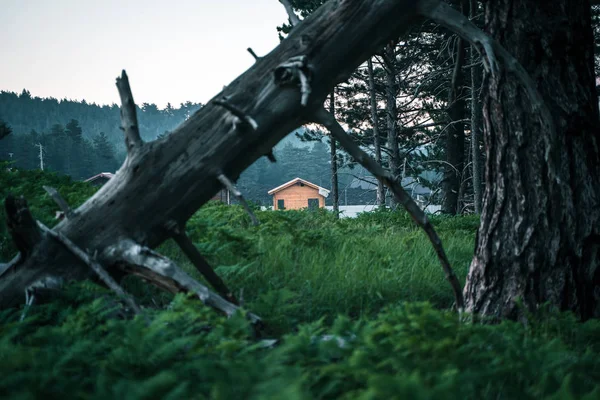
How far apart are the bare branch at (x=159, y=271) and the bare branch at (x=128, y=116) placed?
677 mm

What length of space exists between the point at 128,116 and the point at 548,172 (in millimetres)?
3036

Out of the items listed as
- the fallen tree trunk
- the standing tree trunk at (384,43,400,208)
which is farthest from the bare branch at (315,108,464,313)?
the standing tree trunk at (384,43,400,208)

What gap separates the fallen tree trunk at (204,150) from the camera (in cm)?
297

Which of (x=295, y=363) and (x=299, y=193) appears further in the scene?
(x=299, y=193)

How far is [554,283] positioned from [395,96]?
15335 millimetres

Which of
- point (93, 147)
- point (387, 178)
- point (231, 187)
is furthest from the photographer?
point (93, 147)

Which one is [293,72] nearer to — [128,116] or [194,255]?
[128,116]

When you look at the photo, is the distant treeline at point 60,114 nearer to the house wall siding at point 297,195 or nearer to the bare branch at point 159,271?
the house wall siding at point 297,195

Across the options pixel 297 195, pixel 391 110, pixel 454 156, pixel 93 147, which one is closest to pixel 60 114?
pixel 93 147

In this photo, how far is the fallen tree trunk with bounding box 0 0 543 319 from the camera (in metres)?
2.97

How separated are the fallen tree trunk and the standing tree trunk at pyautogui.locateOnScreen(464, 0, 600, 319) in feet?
1.97

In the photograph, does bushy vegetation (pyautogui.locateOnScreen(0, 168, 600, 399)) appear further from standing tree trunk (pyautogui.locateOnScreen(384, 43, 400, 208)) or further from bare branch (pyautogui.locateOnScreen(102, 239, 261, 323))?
standing tree trunk (pyautogui.locateOnScreen(384, 43, 400, 208))

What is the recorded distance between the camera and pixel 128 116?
3162mm

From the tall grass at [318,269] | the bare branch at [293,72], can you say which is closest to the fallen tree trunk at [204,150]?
the bare branch at [293,72]
